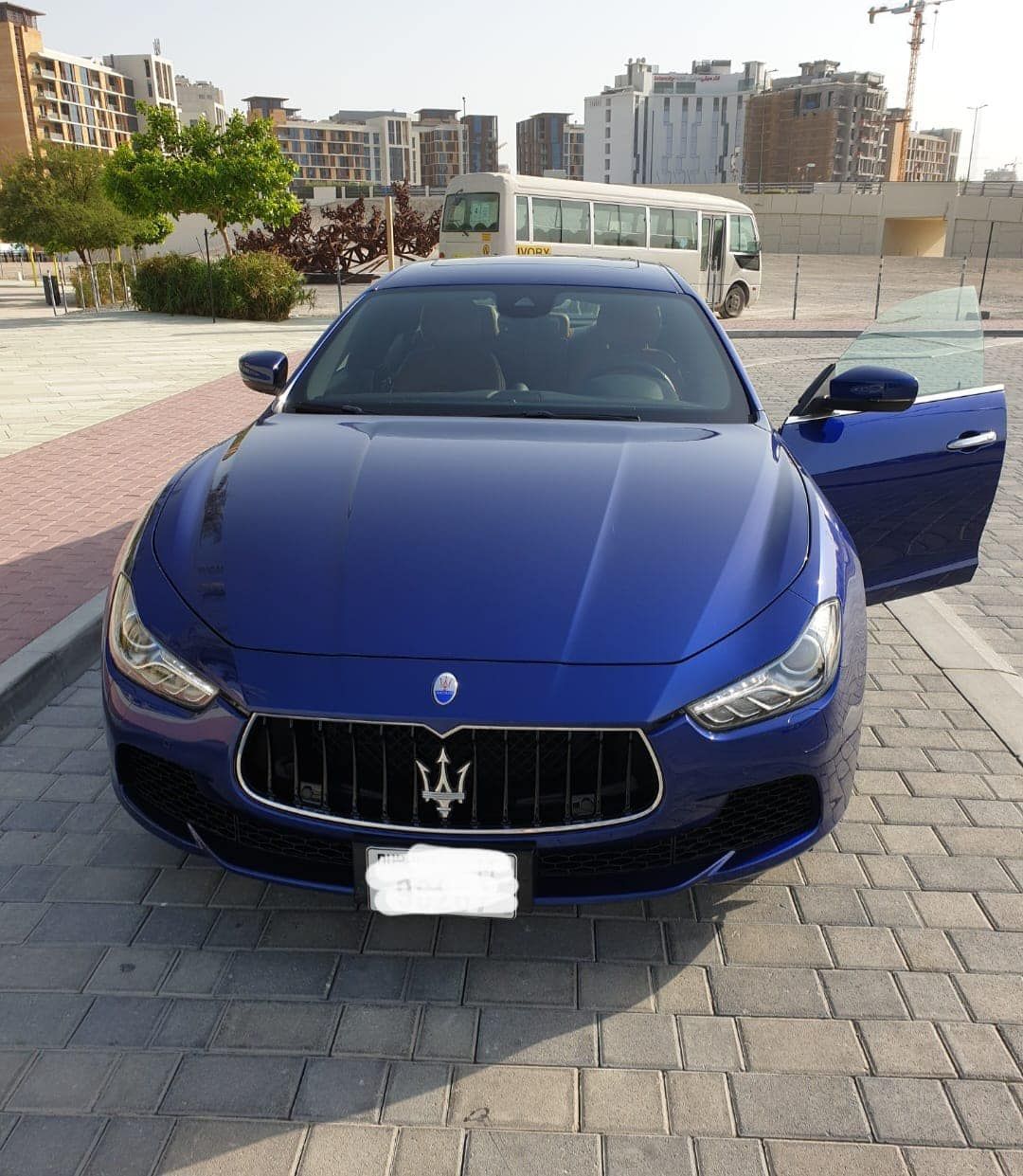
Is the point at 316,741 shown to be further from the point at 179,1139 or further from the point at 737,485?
the point at 737,485

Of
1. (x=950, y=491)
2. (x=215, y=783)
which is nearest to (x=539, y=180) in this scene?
(x=950, y=491)

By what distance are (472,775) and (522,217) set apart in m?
21.5

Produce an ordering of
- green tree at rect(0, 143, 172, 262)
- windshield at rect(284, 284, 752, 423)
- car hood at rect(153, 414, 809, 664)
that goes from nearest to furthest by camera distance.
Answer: car hood at rect(153, 414, 809, 664) → windshield at rect(284, 284, 752, 423) → green tree at rect(0, 143, 172, 262)

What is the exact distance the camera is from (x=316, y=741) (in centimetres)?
232

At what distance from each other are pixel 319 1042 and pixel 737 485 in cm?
175

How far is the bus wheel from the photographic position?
80.3 feet

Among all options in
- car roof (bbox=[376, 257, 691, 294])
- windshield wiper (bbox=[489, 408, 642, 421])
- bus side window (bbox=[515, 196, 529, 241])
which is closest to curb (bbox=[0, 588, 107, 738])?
windshield wiper (bbox=[489, 408, 642, 421])

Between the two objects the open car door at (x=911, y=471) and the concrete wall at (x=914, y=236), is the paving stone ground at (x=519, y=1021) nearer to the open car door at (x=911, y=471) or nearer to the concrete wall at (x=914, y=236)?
the open car door at (x=911, y=471)

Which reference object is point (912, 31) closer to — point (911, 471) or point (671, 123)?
point (671, 123)

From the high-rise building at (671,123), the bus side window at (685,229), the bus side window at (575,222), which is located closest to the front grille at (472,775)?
the bus side window at (575,222)

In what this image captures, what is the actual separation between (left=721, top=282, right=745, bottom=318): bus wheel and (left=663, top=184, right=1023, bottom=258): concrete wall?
104ft

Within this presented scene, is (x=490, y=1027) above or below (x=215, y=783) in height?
below

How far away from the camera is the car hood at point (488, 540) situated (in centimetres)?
237

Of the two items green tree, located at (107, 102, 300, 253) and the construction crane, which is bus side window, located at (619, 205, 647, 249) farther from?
the construction crane
